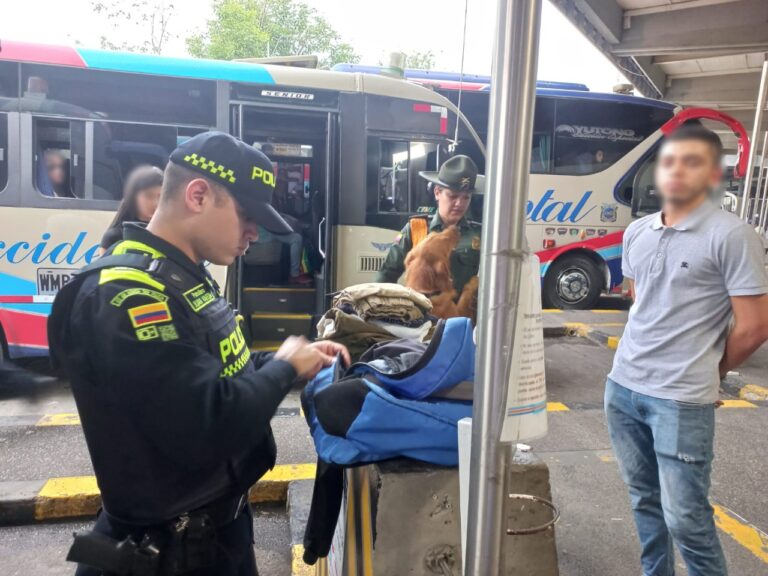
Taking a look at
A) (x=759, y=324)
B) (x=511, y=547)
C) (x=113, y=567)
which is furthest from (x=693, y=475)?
(x=113, y=567)

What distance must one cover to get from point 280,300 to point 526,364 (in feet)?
17.3

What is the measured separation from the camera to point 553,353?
673 centimetres

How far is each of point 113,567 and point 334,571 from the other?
2.98 feet

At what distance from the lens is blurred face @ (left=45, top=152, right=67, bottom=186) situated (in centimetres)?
500

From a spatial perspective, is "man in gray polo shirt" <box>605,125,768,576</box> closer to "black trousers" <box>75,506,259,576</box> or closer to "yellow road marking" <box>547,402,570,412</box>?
"black trousers" <box>75,506,259,576</box>

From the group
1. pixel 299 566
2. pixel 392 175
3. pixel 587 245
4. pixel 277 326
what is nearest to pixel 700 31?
pixel 587 245

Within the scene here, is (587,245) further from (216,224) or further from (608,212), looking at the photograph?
(216,224)

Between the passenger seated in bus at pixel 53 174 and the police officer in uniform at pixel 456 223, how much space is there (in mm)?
3374

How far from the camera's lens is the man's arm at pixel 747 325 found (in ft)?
A: 5.99

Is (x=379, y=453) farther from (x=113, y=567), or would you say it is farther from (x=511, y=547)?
(x=113, y=567)

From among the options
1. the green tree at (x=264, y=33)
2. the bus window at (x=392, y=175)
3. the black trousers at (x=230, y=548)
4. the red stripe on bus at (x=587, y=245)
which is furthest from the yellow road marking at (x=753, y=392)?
the green tree at (x=264, y=33)

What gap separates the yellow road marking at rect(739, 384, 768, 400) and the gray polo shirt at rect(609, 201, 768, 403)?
416 centimetres

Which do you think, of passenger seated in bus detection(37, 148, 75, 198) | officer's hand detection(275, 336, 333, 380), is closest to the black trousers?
officer's hand detection(275, 336, 333, 380)

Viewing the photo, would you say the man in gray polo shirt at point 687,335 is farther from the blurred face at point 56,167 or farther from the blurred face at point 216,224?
the blurred face at point 56,167
